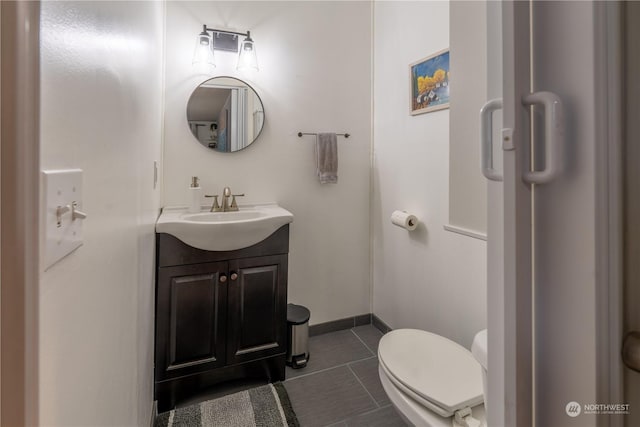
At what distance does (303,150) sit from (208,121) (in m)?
0.64

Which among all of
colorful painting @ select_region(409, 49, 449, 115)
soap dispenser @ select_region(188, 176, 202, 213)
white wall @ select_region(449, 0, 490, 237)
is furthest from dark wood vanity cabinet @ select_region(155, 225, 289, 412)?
colorful painting @ select_region(409, 49, 449, 115)

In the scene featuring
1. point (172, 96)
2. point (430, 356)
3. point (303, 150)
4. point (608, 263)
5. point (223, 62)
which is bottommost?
point (430, 356)

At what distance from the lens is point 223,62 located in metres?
1.92

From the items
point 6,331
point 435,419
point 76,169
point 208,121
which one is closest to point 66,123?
point 76,169

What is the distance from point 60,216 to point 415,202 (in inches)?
→ 69.7

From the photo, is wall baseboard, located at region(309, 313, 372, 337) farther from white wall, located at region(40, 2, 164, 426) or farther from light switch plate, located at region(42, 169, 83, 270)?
light switch plate, located at region(42, 169, 83, 270)

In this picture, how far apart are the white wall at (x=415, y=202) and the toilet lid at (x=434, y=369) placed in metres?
0.30

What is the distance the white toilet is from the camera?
0.99m

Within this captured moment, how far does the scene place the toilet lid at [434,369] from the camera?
1.02 meters

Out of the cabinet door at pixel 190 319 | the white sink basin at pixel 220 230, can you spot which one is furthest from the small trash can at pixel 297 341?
the white sink basin at pixel 220 230

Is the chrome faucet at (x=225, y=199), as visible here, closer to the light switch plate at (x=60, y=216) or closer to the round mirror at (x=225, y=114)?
the round mirror at (x=225, y=114)

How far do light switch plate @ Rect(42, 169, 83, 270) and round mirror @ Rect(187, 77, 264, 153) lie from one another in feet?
5.06

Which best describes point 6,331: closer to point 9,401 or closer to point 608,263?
point 9,401

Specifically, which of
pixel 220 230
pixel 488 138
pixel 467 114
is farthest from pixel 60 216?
pixel 467 114
